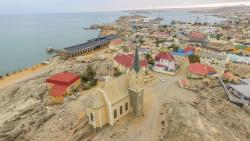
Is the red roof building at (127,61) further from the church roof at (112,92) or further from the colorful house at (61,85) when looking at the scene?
the church roof at (112,92)

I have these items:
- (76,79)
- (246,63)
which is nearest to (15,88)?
(76,79)

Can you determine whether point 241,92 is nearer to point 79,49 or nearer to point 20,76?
point 20,76

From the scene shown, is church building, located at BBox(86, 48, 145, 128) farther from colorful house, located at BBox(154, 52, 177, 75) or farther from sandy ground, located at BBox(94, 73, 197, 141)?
colorful house, located at BBox(154, 52, 177, 75)

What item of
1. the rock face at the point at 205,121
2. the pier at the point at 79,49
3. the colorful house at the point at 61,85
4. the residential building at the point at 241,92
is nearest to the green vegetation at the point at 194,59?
the residential building at the point at 241,92

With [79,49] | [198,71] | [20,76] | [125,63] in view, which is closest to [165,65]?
[198,71]

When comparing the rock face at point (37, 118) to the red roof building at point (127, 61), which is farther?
the red roof building at point (127, 61)

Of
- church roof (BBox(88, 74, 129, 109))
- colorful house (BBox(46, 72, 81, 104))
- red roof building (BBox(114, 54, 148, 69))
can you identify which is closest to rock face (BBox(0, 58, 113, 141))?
colorful house (BBox(46, 72, 81, 104))
